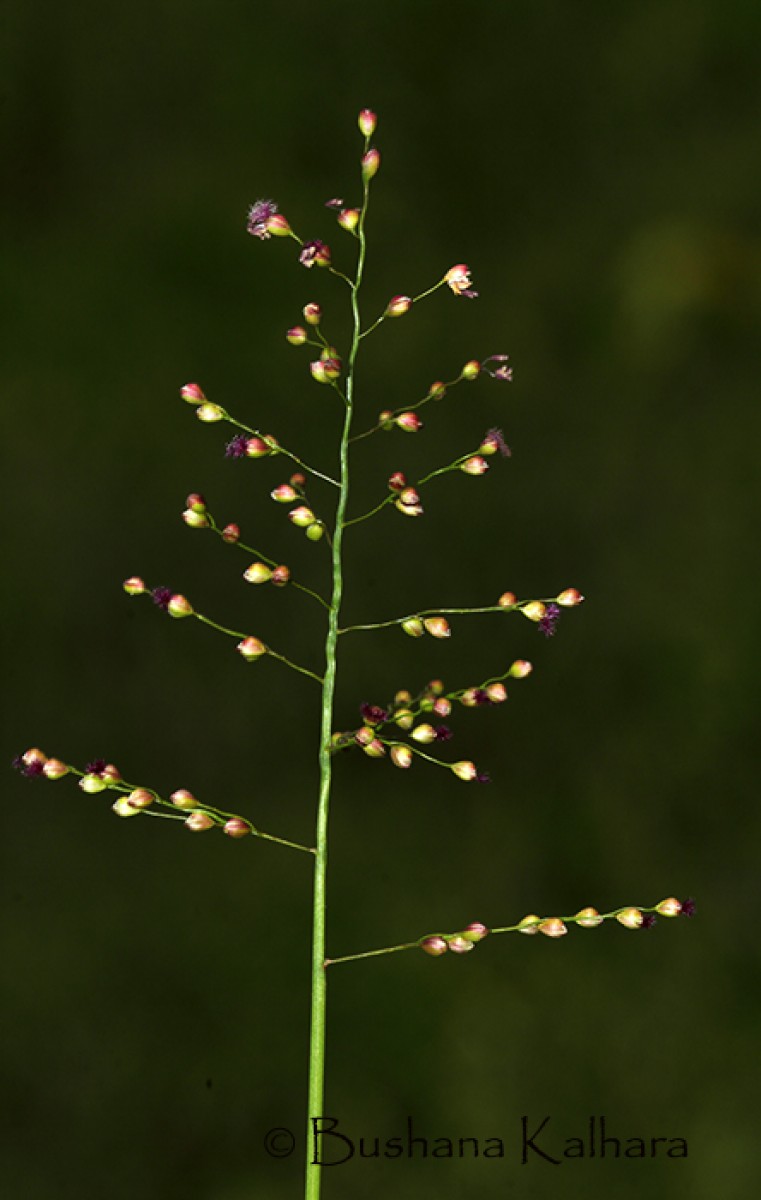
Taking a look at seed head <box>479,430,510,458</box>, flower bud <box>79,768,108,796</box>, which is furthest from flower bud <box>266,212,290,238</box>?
flower bud <box>79,768,108,796</box>

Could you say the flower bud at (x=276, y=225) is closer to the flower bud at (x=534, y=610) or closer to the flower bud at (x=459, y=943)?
the flower bud at (x=534, y=610)

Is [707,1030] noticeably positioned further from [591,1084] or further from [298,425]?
[298,425]

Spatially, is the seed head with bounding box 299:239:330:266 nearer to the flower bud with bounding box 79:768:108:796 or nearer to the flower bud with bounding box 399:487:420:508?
the flower bud with bounding box 399:487:420:508

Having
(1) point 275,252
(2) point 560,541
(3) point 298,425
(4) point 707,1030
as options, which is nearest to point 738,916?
(4) point 707,1030

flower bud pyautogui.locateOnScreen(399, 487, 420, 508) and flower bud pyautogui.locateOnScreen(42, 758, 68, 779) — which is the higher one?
flower bud pyautogui.locateOnScreen(399, 487, 420, 508)
